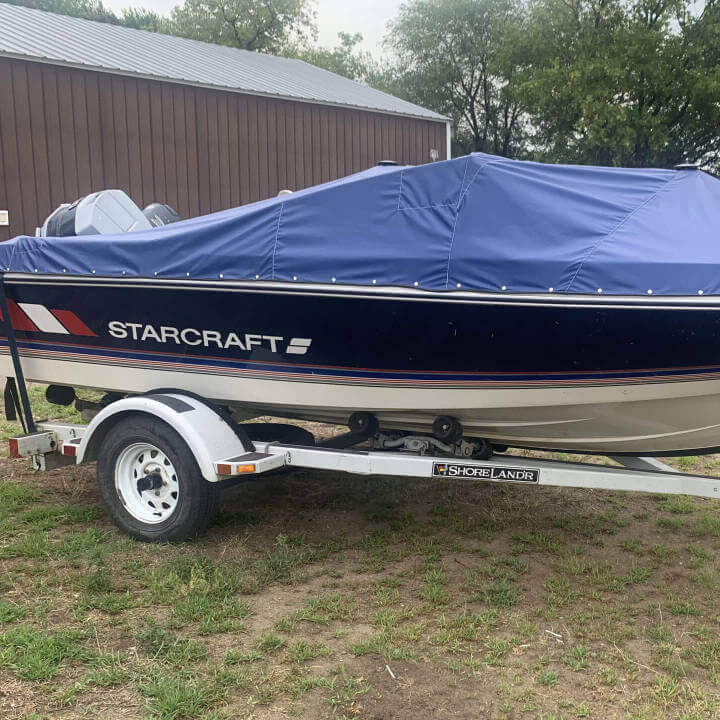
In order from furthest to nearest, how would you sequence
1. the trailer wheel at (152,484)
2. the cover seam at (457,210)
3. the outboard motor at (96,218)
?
the outboard motor at (96,218), the trailer wheel at (152,484), the cover seam at (457,210)

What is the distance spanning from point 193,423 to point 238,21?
36566mm

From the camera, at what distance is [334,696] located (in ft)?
8.86

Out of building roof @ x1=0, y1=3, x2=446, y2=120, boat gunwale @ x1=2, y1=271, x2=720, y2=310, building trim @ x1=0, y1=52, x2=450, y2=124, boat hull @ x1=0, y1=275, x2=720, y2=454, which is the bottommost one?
boat hull @ x1=0, y1=275, x2=720, y2=454

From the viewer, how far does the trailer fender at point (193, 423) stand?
374 cm

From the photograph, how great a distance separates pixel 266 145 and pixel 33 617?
39.4ft

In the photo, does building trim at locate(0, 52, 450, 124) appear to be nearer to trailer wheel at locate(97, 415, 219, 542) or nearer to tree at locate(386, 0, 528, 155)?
trailer wheel at locate(97, 415, 219, 542)

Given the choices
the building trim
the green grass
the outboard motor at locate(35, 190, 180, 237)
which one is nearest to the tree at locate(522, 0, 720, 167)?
the building trim

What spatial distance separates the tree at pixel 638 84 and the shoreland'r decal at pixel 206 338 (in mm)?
19254

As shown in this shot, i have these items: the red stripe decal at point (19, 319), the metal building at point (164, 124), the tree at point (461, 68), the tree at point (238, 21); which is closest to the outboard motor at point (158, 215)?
the red stripe decal at point (19, 319)

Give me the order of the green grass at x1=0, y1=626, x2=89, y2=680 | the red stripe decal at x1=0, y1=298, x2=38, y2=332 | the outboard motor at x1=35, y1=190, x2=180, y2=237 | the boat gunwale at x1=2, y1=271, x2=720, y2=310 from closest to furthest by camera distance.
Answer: the green grass at x1=0, y1=626, x2=89, y2=680, the boat gunwale at x1=2, y1=271, x2=720, y2=310, the red stripe decal at x1=0, y1=298, x2=38, y2=332, the outboard motor at x1=35, y1=190, x2=180, y2=237

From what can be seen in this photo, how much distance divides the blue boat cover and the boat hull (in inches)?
3.1

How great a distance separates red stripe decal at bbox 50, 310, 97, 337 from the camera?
438 centimetres

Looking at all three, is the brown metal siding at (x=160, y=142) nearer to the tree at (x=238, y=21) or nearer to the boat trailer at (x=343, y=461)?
the boat trailer at (x=343, y=461)

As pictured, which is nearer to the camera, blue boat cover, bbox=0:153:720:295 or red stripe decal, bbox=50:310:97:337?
blue boat cover, bbox=0:153:720:295
